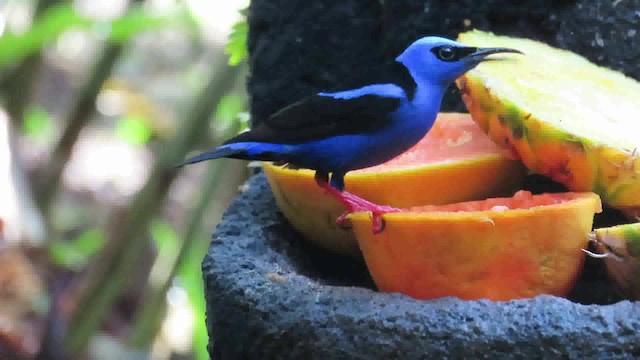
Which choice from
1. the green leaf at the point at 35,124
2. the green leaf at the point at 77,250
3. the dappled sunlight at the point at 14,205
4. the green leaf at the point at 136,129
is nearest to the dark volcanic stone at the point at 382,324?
the dappled sunlight at the point at 14,205

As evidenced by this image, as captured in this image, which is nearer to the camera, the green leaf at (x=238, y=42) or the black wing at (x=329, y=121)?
the black wing at (x=329, y=121)

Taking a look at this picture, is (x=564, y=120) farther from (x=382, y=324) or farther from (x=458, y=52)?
(x=382, y=324)

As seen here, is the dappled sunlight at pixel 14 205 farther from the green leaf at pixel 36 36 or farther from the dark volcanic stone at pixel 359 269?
the dark volcanic stone at pixel 359 269

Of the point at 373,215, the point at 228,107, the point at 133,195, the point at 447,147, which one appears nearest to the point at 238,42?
the point at 447,147

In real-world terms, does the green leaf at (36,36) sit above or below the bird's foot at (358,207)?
below

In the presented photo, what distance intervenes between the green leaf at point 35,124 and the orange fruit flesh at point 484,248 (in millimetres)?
2162

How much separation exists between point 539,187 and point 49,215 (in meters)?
2.19

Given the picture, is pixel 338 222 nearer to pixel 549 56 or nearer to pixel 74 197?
pixel 549 56

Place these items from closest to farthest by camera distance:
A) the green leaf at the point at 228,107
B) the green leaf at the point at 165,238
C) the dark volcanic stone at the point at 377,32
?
the dark volcanic stone at the point at 377,32 < the green leaf at the point at 228,107 < the green leaf at the point at 165,238

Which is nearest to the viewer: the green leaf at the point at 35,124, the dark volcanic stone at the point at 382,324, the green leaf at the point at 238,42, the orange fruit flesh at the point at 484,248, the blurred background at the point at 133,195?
the dark volcanic stone at the point at 382,324

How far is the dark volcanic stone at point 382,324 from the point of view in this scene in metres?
0.69

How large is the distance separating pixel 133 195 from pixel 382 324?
7.55 feet

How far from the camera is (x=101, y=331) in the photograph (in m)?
3.42

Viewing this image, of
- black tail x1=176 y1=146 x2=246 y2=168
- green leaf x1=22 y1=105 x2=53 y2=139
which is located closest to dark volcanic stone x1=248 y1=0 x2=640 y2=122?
black tail x1=176 y1=146 x2=246 y2=168
